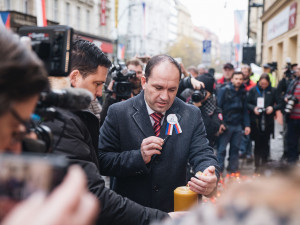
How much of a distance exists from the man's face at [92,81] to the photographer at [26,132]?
139 centimetres

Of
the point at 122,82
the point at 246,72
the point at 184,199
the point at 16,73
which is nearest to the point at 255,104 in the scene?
the point at 246,72

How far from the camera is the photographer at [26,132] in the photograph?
1.90 feet

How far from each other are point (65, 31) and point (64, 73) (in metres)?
0.19

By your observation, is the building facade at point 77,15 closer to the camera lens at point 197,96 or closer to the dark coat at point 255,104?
the dark coat at point 255,104

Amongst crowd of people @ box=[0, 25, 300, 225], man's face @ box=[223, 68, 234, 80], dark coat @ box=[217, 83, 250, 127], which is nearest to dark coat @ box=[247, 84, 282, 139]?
crowd of people @ box=[0, 25, 300, 225]

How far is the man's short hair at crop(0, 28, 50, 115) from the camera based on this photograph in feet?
2.47

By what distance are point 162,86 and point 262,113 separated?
486 cm

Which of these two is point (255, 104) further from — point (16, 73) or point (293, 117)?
point (16, 73)

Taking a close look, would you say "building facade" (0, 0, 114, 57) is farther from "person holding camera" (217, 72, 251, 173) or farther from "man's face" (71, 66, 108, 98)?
"man's face" (71, 66, 108, 98)

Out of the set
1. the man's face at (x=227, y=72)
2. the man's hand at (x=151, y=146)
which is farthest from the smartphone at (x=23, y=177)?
the man's face at (x=227, y=72)

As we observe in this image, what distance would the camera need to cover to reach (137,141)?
8.00 feet

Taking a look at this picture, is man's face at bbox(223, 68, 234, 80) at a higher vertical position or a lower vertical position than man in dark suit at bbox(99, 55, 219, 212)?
higher

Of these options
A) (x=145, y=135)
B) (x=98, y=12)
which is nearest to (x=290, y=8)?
(x=145, y=135)

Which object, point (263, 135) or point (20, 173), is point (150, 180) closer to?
point (20, 173)
